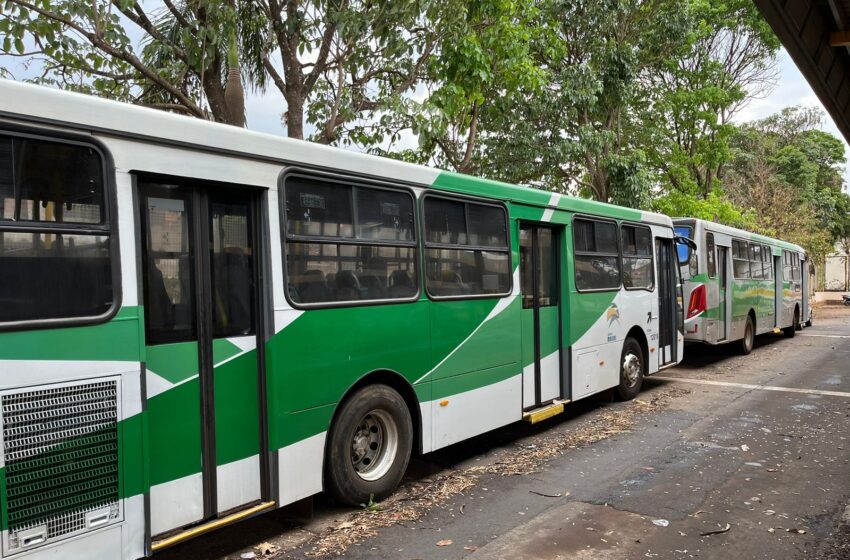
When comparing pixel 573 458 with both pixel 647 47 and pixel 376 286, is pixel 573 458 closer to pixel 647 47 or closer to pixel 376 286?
pixel 376 286

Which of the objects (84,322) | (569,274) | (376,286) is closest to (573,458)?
(569,274)

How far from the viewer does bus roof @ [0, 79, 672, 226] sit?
3.24 meters

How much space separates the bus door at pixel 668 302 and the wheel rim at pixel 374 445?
6.54 m

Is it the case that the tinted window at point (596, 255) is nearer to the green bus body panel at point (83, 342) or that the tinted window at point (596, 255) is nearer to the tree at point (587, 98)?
the green bus body panel at point (83, 342)

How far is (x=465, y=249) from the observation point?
6.23 m

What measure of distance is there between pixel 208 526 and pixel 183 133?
2442 mm

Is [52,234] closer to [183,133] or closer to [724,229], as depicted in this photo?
[183,133]

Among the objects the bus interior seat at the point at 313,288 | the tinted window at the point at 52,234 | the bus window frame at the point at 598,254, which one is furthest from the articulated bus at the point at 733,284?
the tinted window at the point at 52,234

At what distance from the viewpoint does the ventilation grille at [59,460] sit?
309 cm

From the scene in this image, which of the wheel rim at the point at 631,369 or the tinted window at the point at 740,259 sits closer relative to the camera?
the wheel rim at the point at 631,369

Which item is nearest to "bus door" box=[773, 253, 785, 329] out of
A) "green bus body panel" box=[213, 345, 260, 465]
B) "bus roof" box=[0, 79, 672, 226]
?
Result: "bus roof" box=[0, 79, 672, 226]

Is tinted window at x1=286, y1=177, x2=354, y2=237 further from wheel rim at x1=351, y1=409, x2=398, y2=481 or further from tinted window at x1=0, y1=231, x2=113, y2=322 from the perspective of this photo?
wheel rim at x1=351, y1=409, x2=398, y2=481

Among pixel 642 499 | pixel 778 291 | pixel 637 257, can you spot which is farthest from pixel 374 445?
pixel 778 291

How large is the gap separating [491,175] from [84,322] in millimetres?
14496
